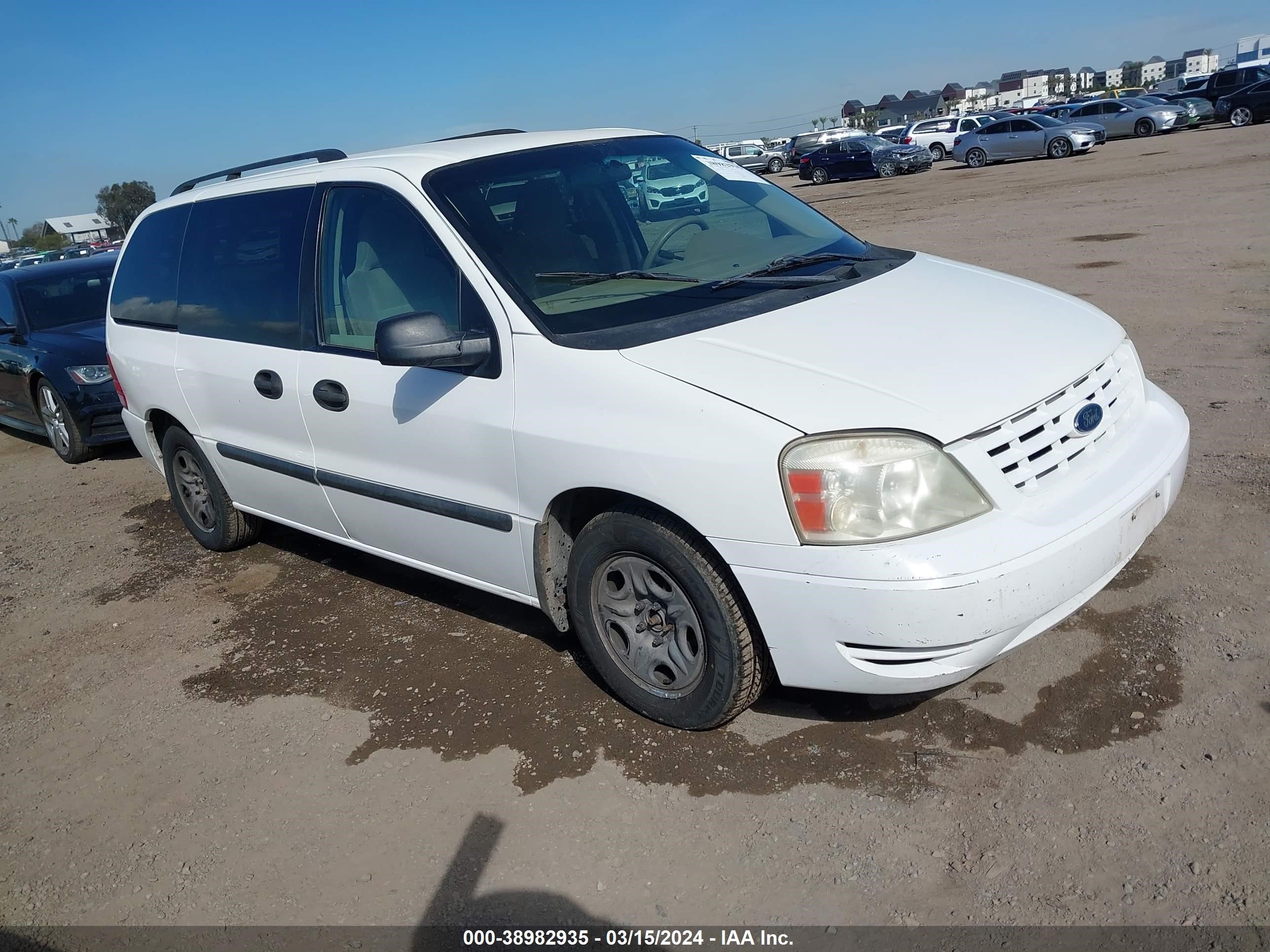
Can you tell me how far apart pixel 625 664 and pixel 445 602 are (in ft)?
4.88

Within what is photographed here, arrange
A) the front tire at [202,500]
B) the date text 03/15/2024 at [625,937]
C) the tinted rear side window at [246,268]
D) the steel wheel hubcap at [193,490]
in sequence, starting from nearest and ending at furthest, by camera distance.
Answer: the date text 03/15/2024 at [625,937]
the tinted rear side window at [246,268]
the front tire at [202,500]
the steel wheel hubcap at [193,490]

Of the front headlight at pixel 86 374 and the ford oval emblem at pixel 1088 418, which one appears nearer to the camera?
the ford oval emblem at pixel 1088 418

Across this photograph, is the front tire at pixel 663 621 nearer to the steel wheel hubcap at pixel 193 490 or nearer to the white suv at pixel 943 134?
the steel wheel hubcap at pixel 193 490

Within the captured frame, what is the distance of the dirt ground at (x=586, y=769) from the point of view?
104 inches

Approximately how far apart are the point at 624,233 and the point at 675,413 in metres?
1.20

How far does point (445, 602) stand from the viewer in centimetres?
465

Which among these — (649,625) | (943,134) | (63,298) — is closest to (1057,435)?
(649,625)

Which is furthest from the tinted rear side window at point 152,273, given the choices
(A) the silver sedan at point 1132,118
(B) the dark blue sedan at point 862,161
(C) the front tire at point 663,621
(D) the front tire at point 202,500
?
(A) the silver sedan at point 1132,118

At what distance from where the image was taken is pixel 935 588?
8.51 feet

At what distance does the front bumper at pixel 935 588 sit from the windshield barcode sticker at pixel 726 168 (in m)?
2.15

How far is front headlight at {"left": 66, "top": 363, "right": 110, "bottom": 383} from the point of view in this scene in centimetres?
809

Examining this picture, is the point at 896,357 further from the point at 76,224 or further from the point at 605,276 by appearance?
the point at 76,224

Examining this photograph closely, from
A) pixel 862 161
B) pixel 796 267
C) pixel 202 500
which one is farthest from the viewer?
pixel 862 161

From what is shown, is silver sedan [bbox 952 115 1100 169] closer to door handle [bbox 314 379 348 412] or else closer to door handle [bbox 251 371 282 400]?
door handle [bbox 251 371 282 400]
